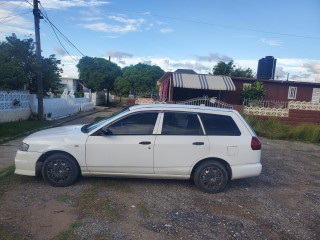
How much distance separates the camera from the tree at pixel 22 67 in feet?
46.3

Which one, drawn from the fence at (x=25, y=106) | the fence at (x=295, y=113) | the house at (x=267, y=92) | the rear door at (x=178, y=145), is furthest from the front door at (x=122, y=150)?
the house at (x=267, y=92)

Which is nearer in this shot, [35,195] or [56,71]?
[35,195]

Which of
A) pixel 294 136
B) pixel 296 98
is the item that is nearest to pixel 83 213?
pixel 294 136

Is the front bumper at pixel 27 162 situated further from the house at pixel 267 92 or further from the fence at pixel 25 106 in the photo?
the house at pixel 267 92

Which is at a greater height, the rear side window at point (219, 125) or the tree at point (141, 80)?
the tree at point (141, 80)

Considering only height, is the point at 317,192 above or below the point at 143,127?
below

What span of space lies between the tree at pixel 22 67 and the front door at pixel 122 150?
9.90 meters

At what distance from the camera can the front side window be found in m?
→ 5.82

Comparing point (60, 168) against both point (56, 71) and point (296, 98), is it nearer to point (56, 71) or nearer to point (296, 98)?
point (56, 71)

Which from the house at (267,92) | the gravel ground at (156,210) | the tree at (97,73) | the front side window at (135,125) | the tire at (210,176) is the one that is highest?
the tree at (97,73)

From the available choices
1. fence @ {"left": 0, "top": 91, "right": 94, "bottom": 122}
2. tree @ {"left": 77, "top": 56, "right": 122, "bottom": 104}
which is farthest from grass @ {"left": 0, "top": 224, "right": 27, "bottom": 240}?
tree @ {"left": 77, "top": 56, "right": 122, "bottom": 104}

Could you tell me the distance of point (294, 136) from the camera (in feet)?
49.8

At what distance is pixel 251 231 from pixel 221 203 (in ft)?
3.49

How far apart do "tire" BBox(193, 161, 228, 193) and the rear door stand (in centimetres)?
19
